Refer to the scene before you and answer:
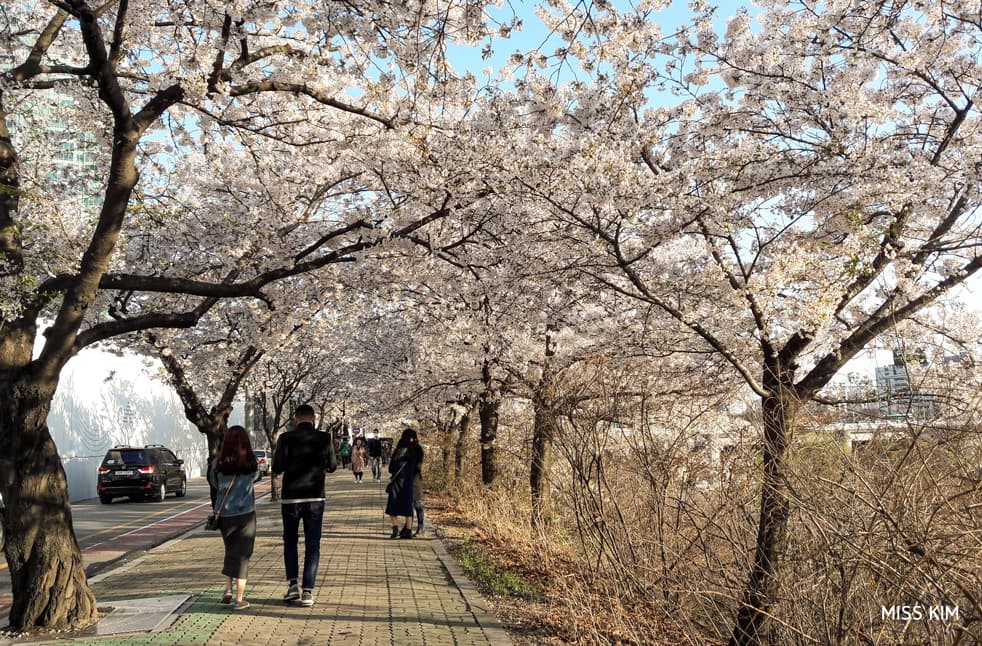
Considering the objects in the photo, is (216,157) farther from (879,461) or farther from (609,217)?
(879,461)

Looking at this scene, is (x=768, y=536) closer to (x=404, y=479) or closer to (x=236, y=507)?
(x=236, y=507)

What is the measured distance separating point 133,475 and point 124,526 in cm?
734

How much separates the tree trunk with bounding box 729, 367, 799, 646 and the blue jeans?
3.77 m

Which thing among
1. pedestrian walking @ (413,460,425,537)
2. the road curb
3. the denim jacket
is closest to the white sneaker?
the denim jacket

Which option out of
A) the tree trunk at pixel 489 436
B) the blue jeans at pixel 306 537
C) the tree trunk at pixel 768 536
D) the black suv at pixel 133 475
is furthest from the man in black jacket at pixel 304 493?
the black suv at pixel 133 475

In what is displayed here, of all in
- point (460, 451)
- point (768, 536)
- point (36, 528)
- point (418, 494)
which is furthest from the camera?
point (460, 451)

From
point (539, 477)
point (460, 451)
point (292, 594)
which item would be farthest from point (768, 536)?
point (460, 451)

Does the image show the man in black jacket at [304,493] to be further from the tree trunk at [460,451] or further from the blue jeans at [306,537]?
the tree trunk at [460,451]

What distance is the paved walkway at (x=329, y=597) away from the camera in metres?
6.51

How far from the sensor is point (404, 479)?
534 inches

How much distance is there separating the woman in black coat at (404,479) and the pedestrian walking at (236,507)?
5.57 m

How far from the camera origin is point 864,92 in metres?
7.74

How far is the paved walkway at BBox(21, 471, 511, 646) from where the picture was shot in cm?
651

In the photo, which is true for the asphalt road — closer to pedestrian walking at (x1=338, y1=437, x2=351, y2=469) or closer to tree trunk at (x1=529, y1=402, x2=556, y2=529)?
tree trunk at (x1=529, y1=402, x2=556, y2=529)
